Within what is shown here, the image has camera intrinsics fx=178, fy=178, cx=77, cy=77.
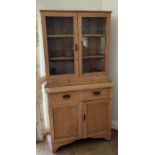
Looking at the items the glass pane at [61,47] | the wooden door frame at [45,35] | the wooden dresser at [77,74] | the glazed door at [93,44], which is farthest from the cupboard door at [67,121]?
the glass pane at [61,47]

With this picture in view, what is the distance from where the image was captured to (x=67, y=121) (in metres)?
2.31

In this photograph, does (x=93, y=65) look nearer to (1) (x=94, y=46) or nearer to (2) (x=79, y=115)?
(1) (x=94, y=46)

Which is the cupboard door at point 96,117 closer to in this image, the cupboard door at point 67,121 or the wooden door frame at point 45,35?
the cupboard door at point 67,121

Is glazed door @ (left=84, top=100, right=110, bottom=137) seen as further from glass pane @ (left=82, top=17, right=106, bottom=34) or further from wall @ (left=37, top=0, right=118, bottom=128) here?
glass pane @ (left=82, top=17, right=106, bottom=34)

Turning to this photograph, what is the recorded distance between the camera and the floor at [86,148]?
7.50 ft

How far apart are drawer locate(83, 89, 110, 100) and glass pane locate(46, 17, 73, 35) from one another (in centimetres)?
84

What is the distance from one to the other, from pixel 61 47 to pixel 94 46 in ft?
1.58

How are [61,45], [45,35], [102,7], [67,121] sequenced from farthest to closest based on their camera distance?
[102,7], [61,45], [67,121], [45,35]

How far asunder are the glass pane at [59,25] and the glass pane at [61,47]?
9 centimetres

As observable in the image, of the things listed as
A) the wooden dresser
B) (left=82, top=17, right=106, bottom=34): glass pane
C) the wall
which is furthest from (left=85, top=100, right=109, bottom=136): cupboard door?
(left=82, top=17, right=106, bottom=34): glass pane

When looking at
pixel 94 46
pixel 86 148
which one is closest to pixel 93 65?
pixel 94 46

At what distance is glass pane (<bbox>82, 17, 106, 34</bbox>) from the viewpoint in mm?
2430
